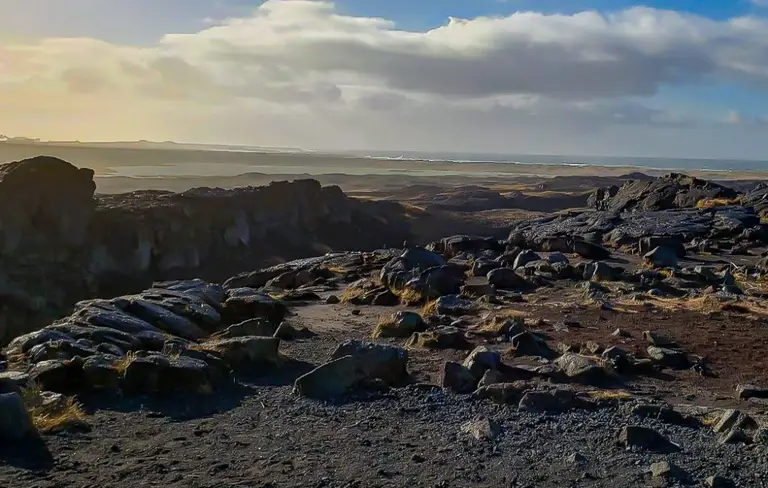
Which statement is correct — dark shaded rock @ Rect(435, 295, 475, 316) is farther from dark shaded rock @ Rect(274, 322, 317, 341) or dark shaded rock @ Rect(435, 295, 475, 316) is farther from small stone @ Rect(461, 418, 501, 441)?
small stone @ Rect(461, 418, 501, 441)

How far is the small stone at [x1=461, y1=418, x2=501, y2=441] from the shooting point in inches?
385

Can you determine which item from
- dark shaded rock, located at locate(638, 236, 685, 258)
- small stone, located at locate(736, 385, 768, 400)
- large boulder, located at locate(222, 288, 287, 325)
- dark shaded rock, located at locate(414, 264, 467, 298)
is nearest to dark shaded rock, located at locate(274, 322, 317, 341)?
large boulder, located at locate(222, 288, 287, 325)

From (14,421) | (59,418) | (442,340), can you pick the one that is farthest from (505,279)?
(14,421)

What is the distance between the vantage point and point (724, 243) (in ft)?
99.0

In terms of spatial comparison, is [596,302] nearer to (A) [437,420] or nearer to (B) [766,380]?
(B) [766,380]

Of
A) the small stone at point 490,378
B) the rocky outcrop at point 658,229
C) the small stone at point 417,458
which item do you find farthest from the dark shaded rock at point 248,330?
the rocky outcrop at point 658,229

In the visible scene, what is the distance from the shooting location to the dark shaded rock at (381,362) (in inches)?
495

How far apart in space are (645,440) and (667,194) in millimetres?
36137

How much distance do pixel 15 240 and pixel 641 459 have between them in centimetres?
3782

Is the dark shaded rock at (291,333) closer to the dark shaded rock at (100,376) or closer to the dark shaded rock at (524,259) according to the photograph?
the dark shaded rock at (100,376)

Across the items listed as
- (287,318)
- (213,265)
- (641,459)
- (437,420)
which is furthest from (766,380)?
(213,265)

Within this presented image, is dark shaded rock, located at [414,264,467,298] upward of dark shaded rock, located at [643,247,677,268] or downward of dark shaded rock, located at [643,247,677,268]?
downward

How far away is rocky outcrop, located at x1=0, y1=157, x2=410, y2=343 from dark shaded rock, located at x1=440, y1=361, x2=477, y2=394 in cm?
2825

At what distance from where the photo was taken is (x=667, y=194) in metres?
42.8
